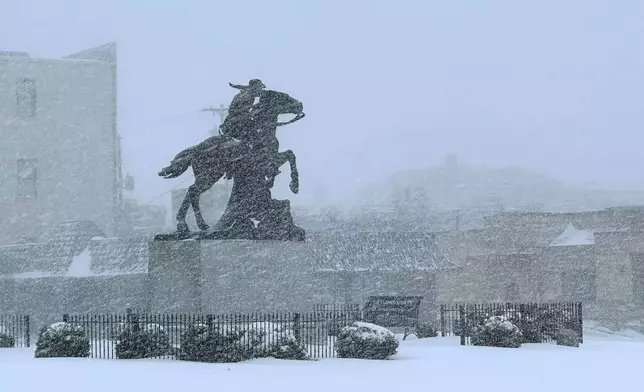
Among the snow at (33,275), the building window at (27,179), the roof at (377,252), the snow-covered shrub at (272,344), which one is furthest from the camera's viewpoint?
the building window at (27,179)

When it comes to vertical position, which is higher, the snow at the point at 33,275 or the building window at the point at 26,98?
the building window at the point at 26,98

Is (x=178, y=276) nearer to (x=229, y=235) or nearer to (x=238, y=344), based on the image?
(x=229, y=235)

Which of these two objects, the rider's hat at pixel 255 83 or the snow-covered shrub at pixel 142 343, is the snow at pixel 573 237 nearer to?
the rider's hat at pixel 255 83

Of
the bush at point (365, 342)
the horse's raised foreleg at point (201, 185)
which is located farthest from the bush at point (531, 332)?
the horse's raised foreleg at point (201, 185)

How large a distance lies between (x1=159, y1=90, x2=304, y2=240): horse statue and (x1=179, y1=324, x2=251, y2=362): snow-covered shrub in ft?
11.0

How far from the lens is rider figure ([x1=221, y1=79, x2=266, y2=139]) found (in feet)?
70.7

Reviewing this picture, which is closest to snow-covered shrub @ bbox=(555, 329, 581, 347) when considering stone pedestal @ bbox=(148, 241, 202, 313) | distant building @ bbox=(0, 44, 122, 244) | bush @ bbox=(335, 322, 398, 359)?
bush @ bbox=(335, 322, 398, 359)

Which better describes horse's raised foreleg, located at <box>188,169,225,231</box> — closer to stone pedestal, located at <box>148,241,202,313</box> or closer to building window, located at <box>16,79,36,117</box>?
stone pedestal, located at <box>148,241,202,313</box>

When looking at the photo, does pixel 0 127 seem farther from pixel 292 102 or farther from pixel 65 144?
pixel 292 102

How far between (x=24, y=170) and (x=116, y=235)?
263 inches

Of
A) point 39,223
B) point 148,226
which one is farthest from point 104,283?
point 148,226

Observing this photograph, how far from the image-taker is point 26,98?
54.2 m

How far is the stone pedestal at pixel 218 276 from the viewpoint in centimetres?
2069

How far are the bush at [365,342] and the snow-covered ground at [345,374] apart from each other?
54 cm
